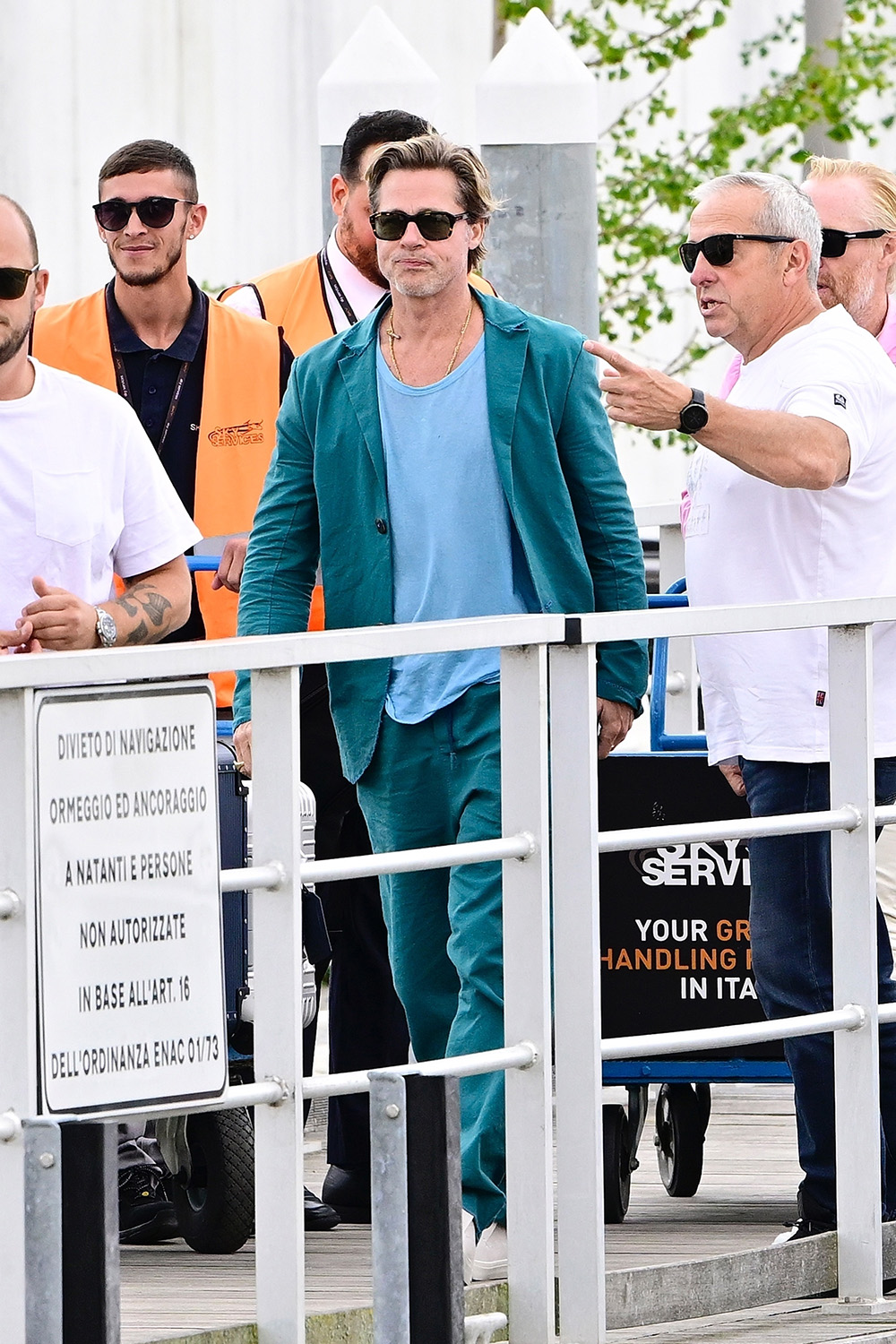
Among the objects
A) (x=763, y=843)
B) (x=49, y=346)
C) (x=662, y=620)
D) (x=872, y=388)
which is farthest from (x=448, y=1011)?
(x=49, y=346)

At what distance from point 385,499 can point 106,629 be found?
54 centimetres

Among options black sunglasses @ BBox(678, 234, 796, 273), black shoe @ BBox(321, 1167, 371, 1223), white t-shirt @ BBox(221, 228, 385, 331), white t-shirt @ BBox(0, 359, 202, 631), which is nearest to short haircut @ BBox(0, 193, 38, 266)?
white t-shirt @ BBox(0, 359, 202, 631)

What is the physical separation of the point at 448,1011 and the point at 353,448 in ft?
3.28

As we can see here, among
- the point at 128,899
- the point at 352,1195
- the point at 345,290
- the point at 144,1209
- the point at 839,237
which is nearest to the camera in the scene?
the point at 128,899

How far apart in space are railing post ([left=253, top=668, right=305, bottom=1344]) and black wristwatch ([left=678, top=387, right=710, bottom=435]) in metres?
1.01

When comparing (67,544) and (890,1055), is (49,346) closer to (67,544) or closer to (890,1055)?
(67,544)

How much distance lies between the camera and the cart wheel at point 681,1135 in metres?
5.82

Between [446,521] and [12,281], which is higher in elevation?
[12,281]

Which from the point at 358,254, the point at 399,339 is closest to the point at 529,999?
the point at 399,339

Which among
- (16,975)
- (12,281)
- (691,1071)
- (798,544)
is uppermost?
(12,281)

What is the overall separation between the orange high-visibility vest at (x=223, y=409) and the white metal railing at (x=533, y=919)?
4.92 ft

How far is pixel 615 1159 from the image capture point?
18.0 feet

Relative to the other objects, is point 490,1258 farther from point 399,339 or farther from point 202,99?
point 202,99

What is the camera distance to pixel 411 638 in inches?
152
